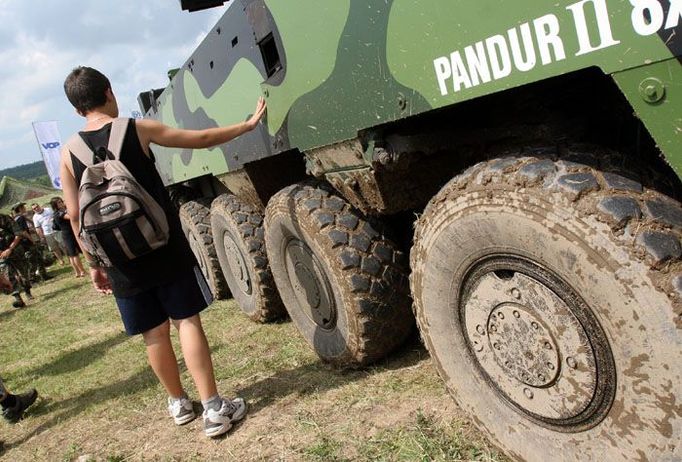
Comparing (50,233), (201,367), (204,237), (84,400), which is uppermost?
(50,233)

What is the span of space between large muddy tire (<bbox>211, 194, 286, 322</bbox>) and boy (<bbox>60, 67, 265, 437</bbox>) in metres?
1.14

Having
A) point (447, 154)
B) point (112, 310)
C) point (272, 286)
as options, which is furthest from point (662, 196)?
point (112, 310)

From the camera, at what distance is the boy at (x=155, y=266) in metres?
2.58

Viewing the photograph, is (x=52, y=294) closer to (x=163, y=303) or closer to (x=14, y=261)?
(x=14, y=261)

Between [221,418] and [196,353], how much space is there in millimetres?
324

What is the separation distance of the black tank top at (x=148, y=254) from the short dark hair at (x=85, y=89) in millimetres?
144

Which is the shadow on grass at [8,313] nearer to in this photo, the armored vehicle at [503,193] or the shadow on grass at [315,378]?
the shadow on grass at [315,378]

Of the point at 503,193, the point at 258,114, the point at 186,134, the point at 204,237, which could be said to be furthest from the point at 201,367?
the point at 204,237

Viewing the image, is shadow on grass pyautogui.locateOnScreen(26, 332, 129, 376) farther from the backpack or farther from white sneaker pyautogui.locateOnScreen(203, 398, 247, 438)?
the backpack

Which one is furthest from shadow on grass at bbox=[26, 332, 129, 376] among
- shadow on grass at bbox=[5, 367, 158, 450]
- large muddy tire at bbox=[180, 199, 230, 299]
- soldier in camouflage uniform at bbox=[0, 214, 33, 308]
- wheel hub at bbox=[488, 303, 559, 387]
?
soldier in camouflage uniform at bbox=[0, 214, 33, 308]

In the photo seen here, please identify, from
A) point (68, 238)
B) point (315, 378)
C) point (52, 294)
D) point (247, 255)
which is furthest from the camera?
point (68, 238)

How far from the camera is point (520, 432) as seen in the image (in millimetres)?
1812

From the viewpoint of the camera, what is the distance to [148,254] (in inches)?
104

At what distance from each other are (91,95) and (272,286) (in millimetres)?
1877
